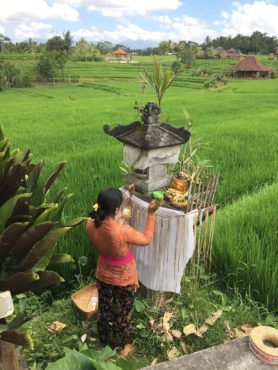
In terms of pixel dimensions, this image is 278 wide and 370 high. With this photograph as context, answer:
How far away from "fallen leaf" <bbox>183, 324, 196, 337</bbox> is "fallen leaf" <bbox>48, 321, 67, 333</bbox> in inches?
33.2

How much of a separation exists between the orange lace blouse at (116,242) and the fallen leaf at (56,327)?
542 millimetres

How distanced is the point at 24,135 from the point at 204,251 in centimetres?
653

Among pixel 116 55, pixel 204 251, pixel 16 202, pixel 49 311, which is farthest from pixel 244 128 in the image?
pixel 116 55

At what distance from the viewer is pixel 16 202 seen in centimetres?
184

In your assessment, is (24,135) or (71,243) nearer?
(71,243)

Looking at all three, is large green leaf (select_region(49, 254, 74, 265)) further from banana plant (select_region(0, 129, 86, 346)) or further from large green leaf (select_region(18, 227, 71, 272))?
large green leaf (select_region(18, 227, 71, 272))

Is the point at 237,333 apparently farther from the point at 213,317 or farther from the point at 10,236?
the point at 10,236

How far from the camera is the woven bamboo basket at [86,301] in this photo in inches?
108

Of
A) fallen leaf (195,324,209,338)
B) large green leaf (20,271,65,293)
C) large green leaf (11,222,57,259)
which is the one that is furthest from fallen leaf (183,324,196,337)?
large green leaf (11,222,57,259)

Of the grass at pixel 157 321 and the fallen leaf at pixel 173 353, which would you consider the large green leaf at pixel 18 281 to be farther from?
the fallen leaf at pixel 173 353

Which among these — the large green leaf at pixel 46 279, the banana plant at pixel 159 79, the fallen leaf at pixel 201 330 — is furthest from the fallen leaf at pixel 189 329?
the banana plant at pixel 159 79

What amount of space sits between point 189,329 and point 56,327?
3.03 feet

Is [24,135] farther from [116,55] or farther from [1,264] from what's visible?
[116,55]

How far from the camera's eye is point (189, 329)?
2578mm
